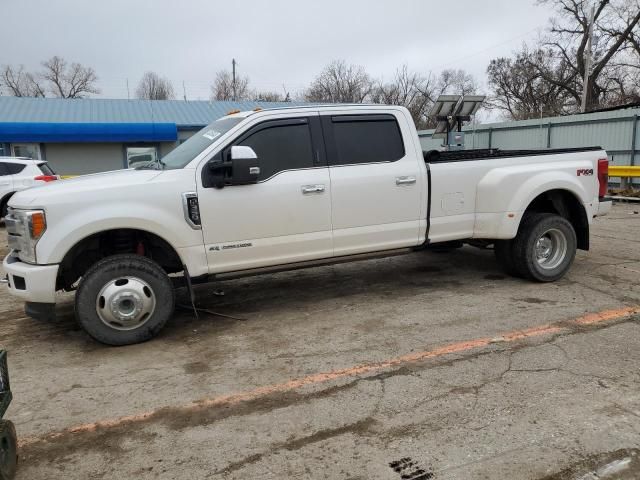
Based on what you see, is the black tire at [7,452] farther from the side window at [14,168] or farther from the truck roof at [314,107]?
the side window at [14,168]

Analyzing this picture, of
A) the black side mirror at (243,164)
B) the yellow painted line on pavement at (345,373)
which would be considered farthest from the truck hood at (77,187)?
the yellow painted line on pavement at (345,373)

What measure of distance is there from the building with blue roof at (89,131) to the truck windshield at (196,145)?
1710cm

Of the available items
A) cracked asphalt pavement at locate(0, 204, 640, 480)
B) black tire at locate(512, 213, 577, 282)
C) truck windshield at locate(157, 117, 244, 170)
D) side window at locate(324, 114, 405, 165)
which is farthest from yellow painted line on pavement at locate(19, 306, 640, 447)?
truck windshield at locate(157, 117, 244, 170)

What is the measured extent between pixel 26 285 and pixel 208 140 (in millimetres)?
A: 2046

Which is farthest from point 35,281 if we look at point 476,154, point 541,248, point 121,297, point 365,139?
point 541,248

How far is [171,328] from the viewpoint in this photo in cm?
503

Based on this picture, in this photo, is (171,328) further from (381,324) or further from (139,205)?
(381,324)

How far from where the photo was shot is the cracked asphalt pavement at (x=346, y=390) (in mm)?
2777

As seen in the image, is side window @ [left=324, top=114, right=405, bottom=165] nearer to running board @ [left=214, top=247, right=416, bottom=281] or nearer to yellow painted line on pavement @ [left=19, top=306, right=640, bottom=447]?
running board @ [left=214, top=247, right=416, bottom=281]

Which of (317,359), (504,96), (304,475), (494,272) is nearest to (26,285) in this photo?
(317,359)

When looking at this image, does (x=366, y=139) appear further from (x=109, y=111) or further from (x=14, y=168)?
(x=109, y=111)

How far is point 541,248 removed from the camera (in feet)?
20.3

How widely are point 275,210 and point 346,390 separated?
195 centimetres

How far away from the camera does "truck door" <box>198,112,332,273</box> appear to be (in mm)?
4703
